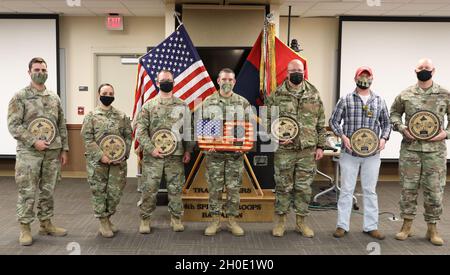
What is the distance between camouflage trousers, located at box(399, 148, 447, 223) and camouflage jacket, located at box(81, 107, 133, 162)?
8.74 feet

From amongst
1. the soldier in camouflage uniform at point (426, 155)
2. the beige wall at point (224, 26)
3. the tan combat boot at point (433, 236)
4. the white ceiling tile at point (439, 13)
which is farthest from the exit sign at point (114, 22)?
the tan combat boot at point (433, 236)

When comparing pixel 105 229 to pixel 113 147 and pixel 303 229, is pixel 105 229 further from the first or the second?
pixel 303 229

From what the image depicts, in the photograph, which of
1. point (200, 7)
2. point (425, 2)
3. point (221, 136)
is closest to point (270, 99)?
point (221, 136)

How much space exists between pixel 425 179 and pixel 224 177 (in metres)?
1.89

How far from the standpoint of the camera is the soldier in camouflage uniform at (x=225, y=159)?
382 centimetres

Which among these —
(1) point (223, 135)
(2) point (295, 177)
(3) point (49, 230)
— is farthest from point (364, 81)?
(3) point (49, 230)

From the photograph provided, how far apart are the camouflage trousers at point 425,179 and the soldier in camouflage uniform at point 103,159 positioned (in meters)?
2.66

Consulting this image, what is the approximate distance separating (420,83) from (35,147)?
3.62 meters

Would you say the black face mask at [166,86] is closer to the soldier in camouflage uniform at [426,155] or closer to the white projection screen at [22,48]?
the soldier in camouflage uniform at [426,155]

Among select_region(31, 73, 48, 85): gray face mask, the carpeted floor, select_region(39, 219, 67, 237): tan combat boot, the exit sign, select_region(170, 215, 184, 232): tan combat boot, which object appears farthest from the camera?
the exit sign

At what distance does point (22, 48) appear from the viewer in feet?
21.5

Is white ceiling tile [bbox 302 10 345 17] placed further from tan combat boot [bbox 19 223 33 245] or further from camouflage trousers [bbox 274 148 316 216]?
tan combat boot [bbox 19 223 33 245]

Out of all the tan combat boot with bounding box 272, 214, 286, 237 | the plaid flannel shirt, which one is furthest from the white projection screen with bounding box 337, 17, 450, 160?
the tan combat boot with bounding box 272, 214, 286, 237

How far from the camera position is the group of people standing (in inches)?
143
